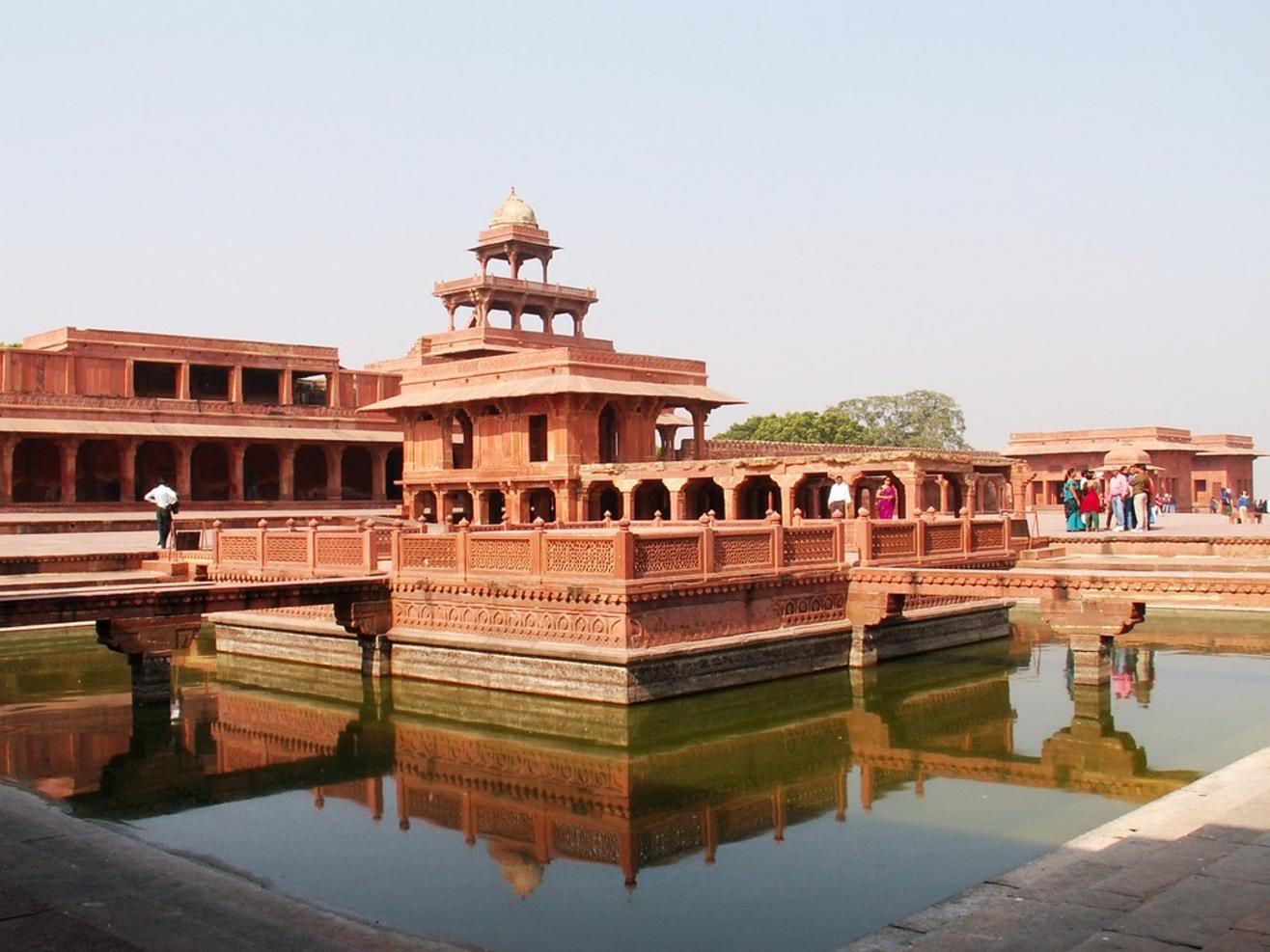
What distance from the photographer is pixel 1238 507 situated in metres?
37.1

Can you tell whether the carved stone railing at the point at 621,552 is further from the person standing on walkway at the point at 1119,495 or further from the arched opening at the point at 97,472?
the arched opening at the point at 97,472

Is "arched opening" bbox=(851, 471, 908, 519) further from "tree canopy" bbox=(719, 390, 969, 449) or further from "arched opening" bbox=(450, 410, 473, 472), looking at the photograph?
"tree canopy" bbox=(719, 390, 969, 449)

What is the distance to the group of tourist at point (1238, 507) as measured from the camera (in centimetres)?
3491

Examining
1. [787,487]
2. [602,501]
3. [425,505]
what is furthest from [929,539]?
[425,505]

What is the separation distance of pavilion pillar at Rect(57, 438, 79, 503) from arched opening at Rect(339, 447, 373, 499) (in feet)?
32.6

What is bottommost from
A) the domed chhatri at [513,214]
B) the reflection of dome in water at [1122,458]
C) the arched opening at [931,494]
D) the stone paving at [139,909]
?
the stone paving at [139,909]

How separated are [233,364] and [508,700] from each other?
1094 inches

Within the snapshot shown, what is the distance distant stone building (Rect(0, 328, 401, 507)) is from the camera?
34375mm

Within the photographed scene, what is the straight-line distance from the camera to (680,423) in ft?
145

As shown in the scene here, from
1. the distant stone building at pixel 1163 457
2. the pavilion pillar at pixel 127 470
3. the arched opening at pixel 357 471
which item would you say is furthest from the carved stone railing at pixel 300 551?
the distant stone building at pixel 1163 457

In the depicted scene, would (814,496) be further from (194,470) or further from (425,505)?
(194,470)

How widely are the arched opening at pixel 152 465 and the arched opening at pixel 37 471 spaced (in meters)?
2.16

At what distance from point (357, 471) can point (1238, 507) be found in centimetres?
2733

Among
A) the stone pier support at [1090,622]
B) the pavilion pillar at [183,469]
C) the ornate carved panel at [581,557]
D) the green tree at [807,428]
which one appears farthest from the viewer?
the green tree at [807,428]
